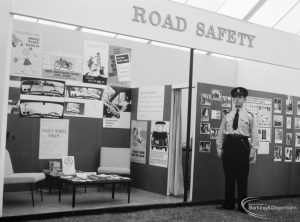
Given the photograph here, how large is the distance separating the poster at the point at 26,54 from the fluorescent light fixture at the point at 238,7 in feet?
14.4

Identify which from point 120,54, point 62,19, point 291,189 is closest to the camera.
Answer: point 62,19

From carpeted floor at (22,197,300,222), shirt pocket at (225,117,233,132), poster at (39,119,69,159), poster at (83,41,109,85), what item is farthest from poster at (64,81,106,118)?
shirt pocket at (225,117,233,132)

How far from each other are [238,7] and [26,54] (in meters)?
4.95

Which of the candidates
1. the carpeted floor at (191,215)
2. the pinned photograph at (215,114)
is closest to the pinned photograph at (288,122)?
the pinned photograph at (215,114)

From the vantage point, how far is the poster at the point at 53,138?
26.1ft

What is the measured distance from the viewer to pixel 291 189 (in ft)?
27.0

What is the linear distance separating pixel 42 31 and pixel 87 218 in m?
4.19

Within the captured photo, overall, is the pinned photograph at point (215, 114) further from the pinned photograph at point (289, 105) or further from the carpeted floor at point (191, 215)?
the pinned photograph at point (289, 105)

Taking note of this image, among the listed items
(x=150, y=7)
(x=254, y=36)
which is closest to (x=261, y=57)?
(x=254, y=36)

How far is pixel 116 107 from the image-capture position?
29.1 feet

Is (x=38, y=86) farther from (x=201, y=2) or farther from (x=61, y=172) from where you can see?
(x=201, y=2)

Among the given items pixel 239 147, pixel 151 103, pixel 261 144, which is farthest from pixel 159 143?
pixel 239 147

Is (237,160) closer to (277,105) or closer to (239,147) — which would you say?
(239,147)

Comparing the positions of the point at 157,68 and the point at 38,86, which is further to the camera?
the point at 157,68
